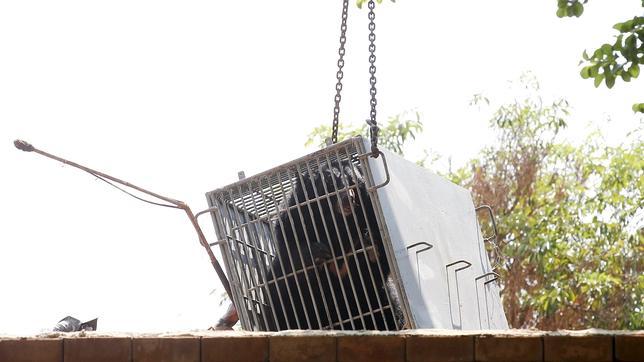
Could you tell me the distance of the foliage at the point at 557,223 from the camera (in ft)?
34.5

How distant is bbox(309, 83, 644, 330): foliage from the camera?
34.5 feet

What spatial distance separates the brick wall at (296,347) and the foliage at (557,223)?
798 centimetres

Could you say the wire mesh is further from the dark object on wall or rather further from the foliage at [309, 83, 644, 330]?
the foliage at [309, 83, 644, 330]

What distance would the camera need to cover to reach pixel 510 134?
37.5ft

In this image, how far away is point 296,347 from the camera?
2.30 m

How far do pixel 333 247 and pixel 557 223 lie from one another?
263 inches

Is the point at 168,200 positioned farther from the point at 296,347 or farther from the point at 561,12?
the point at 296,347

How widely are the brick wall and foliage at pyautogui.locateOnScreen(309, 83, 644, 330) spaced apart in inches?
314

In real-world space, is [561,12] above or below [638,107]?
above

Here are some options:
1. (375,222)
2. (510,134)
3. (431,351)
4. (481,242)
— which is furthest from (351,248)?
(510,134)

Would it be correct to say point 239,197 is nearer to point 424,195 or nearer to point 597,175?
point 424,195

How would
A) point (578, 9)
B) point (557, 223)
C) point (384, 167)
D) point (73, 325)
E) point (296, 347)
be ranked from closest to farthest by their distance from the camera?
point (296, 347) → point (384, 167) → point (578, 9) → point (73, 325) → point (557, 223)

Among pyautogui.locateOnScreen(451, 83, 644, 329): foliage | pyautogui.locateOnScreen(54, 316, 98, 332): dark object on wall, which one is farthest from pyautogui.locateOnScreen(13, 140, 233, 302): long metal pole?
pyautogui.locateOnScreen(451, 83, 644, 329): foliage

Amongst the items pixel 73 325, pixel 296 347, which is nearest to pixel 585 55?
pixel 73 325
